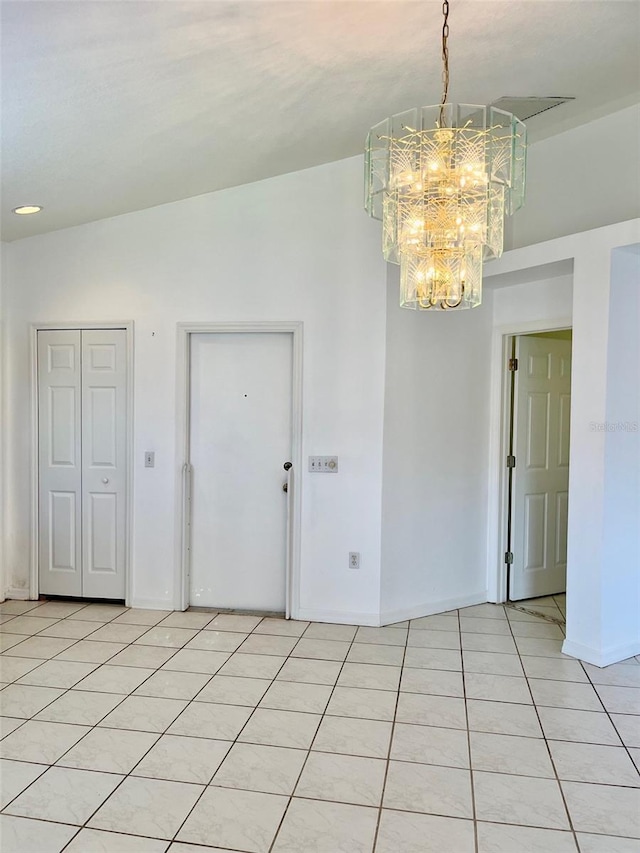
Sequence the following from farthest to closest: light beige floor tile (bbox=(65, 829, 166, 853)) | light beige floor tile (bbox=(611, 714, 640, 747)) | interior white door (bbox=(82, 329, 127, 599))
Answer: interior white door (bbox=(82, 329, 127, 599)) < light beige floor tile (bbox=(611, 714, 640, 747)) < light beige floor tile (bbox=(65, 829, 166, 853))

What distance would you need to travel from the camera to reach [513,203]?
237 centimetres

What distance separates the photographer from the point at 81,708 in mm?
2797

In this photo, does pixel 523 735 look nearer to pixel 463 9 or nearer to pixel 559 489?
pixel 559 489

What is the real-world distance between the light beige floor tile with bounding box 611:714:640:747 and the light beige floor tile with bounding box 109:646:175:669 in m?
2.29

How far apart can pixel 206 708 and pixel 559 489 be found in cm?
319

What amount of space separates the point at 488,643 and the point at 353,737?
1.40 meters

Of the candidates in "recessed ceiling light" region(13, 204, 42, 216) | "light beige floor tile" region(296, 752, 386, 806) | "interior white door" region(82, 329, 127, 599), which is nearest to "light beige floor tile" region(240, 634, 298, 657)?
"light beige floor tile" region(296, 752, 386, 806)

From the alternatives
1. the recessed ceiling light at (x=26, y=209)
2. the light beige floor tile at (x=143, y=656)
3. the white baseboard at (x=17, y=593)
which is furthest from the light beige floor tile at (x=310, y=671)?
the recessed ceiling light at (x=26, y=209)

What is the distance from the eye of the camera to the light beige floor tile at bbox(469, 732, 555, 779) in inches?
92.0

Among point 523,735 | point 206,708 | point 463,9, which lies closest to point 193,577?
point 206,708

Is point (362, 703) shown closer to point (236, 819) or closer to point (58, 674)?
point (236, 819)

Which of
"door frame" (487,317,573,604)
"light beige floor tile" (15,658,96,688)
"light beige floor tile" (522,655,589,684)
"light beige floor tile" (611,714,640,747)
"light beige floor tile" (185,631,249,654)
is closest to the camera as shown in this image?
"light beige floor tile" (611,714,640,747)

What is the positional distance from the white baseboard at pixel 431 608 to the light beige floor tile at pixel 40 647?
1.97 m

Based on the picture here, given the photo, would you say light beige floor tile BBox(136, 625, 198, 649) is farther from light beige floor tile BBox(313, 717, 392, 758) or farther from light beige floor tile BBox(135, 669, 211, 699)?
light beige floor tile BBox(313, 717, 392, 758)
